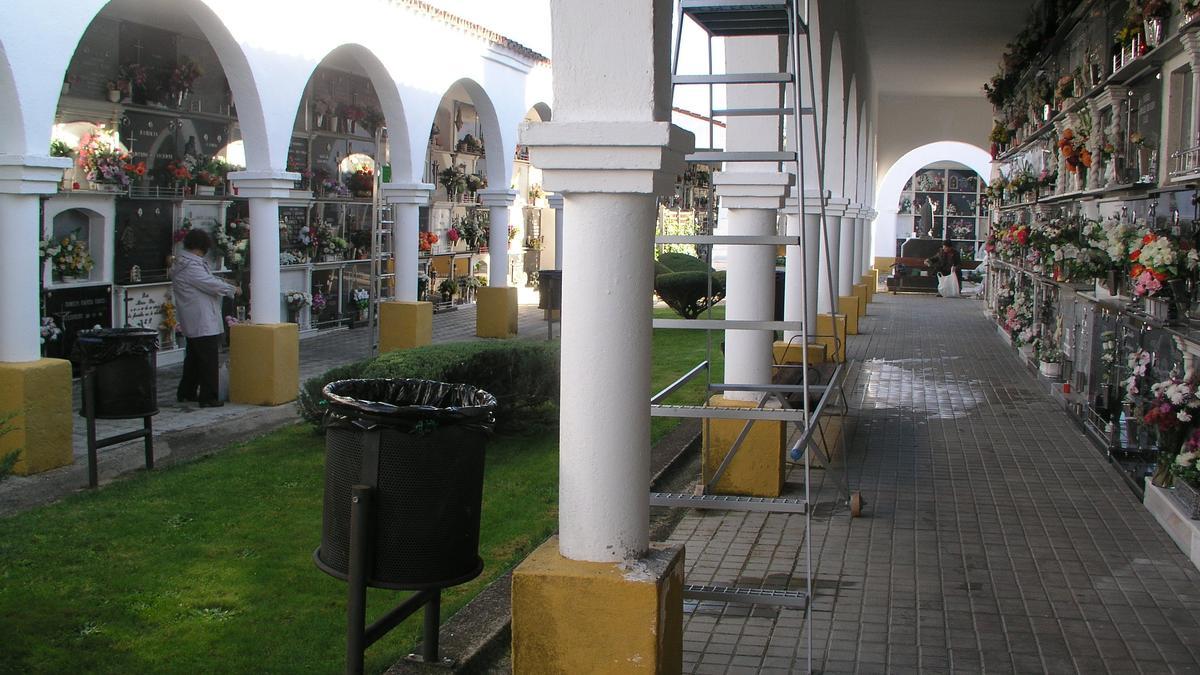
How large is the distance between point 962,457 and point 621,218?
631 centimetres

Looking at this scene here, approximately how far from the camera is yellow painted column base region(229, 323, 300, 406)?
1114 cm

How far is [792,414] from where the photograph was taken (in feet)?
15.1

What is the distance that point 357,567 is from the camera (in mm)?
3744

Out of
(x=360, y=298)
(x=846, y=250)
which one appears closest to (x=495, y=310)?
(x=360, y=298)

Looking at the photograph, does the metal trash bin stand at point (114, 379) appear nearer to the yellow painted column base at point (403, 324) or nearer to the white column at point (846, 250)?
the yellow painted column base at point (403, 324)

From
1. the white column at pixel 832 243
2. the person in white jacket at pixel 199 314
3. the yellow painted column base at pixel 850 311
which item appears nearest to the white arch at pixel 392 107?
the person in white jacket at pixel 199 314

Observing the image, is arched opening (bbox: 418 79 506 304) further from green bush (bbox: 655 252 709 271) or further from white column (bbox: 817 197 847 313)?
white column (bbox: 817 197 847 313)

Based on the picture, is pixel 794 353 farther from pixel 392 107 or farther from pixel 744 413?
pixel 392 107

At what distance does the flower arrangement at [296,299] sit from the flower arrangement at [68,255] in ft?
13.0

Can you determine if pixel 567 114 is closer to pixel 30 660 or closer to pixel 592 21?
pixel 592 21

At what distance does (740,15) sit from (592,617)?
3450mm

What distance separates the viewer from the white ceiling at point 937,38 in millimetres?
15453

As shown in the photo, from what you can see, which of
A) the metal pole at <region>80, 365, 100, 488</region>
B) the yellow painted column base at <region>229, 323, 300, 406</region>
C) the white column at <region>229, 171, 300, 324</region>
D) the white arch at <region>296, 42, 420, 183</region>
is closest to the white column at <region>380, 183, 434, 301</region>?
the white arch at <region>296, 42, 420, 183</region>

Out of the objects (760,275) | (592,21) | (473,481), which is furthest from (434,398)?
(760,275)
